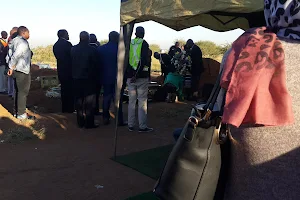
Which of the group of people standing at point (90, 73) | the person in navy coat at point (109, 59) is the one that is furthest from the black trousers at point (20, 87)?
the person in navy coat at point (109, 59)

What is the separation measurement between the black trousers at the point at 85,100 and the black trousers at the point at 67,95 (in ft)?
3.98

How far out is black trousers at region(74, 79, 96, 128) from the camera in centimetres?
702

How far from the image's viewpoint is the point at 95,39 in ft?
27.9

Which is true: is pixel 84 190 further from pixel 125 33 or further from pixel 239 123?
pixel 239 123

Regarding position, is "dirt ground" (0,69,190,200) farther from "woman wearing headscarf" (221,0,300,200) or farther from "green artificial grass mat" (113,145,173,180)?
"woman wearing headscarf" (221,0,300,200)

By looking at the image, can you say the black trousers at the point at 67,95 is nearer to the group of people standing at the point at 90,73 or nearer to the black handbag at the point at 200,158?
the group of people standing at the point at 90,73

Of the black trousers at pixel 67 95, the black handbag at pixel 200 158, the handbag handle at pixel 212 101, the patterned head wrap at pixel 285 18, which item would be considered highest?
the patterned head wrap at pixel 285 18

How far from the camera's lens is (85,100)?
23.2ft

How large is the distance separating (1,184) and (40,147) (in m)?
1.69

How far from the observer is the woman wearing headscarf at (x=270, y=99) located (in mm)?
1258

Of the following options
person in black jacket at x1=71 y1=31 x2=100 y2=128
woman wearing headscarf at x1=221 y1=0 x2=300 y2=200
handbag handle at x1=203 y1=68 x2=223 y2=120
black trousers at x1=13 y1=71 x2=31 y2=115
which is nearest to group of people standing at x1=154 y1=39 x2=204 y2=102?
person in black jacket at x1=71 y1=31 x2=100 y2=128

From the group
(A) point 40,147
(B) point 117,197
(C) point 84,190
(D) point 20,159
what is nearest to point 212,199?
(B) point 117,197

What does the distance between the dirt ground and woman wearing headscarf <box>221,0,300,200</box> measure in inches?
115

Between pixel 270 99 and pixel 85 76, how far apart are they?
589 cm
